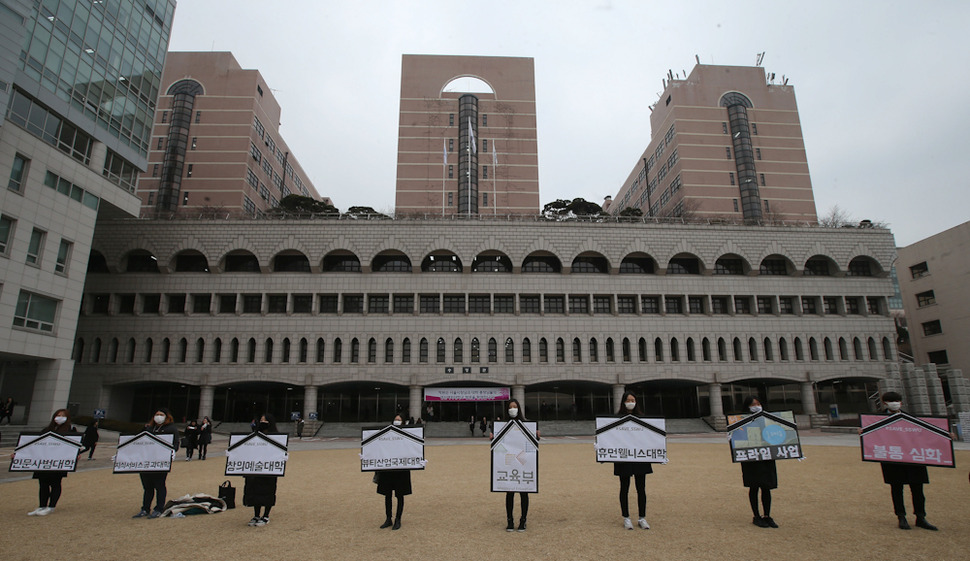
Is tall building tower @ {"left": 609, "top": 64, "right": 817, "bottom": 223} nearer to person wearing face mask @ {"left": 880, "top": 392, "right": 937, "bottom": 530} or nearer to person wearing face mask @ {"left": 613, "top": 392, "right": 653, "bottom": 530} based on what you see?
person wearing face mask @ {"left": 880, "top": 392, "right": 937, "bottom": 530}

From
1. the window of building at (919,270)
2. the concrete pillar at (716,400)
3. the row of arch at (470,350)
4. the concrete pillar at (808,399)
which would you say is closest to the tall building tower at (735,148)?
the window of building at (919,270)

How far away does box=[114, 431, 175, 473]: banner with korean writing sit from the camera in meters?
10.9

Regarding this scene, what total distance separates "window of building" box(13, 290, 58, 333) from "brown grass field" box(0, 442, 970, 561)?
2226 centimetres

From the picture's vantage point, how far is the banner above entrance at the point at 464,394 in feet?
152

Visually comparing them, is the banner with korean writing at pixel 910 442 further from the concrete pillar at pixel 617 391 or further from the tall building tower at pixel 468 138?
the tall building tower at pixel 468 138

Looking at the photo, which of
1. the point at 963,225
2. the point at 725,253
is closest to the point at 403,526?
the point at 725,253

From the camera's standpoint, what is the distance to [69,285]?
3541 cm

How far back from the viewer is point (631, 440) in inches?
378

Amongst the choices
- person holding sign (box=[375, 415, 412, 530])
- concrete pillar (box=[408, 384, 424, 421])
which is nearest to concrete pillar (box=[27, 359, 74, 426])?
concrete pillar (box=[408, 384, 424, 421])

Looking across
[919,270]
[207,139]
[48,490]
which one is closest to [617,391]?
[919,270]

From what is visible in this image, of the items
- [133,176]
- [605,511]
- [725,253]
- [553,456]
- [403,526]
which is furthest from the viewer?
[725,253]

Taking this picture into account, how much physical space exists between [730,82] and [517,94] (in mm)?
30122

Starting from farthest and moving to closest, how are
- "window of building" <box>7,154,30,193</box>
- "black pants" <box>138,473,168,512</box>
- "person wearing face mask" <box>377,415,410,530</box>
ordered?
"window of building" <box>7,154,30,193</box> < "black pants" <box>138,473,168,512</box> < "person wearing face mask" <box>377,415,410,530</box>

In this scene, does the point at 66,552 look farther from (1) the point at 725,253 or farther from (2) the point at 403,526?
(1) the point at 725,253
